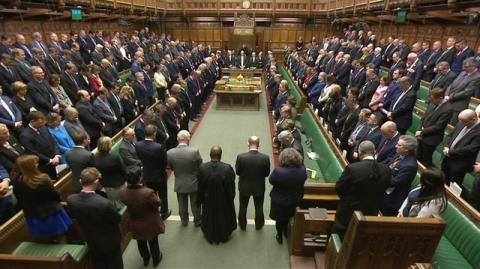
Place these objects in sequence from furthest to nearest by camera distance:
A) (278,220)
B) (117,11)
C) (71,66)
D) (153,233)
Result: (117,11) < (71,66) < (278,220) < (153,233)

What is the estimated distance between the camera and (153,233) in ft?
10.1

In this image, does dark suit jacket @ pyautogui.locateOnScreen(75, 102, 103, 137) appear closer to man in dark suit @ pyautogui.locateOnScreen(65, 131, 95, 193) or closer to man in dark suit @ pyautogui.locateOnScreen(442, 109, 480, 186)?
man in dark suit @ pyautogui.locateOnScreen(65, 131, 95, 193)

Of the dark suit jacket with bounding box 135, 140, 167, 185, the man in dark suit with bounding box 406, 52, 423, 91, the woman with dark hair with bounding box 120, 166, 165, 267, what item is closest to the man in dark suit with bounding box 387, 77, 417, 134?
the man in dark suit with bounding box 406, 52, 423, 91

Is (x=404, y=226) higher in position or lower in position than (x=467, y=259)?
higher

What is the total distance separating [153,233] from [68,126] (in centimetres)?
207

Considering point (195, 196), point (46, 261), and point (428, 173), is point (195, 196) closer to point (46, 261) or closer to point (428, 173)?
point (46, 261)

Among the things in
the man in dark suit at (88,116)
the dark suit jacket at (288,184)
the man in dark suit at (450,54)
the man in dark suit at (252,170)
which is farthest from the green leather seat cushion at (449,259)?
the man in dark suit at (450,54)

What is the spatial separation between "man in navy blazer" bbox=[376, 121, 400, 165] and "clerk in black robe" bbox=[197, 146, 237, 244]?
183 cm

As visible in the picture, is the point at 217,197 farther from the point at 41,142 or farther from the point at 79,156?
the point at 41,142

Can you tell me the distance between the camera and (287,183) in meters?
3.24

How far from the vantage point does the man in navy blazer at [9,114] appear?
4.12 metres

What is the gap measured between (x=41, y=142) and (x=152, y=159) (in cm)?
131

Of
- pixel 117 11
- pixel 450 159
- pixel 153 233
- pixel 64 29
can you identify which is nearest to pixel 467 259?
pixel 450 159

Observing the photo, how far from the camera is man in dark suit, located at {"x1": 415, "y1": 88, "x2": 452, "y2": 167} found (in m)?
3.99
